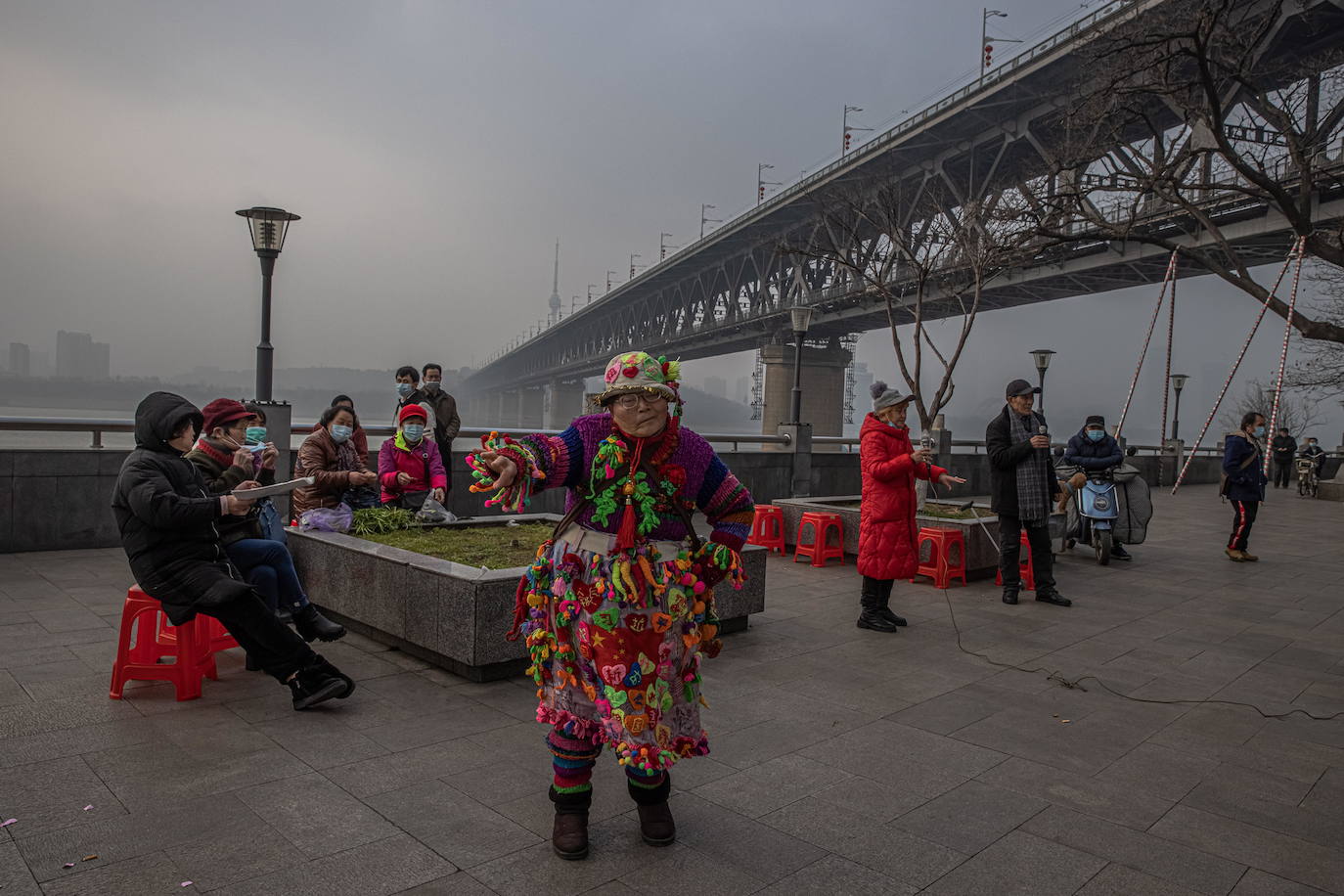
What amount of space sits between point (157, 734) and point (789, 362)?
47.0 meters

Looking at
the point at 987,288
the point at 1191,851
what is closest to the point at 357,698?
the point at 1191,851

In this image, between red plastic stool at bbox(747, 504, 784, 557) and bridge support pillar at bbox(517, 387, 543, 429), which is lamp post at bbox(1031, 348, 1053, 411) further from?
bridge support pillar at bbox(517, 387, 543, 429)

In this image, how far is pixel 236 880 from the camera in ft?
9.77

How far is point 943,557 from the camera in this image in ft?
29.1

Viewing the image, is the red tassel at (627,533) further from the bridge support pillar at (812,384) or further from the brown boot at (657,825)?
the bridge support pillar at (812,384)

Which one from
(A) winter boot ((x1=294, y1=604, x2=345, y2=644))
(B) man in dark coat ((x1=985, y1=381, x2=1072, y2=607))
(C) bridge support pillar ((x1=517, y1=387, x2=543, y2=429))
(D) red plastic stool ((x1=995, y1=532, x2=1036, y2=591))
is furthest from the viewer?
(C) bridge support pillar ((x1=517, y1=387, x2=543, y2=429))

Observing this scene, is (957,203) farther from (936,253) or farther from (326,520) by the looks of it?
(326,520)

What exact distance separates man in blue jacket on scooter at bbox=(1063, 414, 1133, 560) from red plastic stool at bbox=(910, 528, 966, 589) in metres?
1.99

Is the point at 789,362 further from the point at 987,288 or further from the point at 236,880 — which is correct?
the point at 236,880

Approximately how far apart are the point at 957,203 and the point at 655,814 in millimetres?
33613

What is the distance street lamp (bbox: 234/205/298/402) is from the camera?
10.5m

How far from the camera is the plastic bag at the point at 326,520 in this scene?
690 centimetres

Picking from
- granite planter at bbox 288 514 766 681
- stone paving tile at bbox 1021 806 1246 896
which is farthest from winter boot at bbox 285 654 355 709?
stone paving tile at bbox 1021 806 1246 896

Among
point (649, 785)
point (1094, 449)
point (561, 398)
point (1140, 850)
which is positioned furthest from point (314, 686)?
point (561, 398)
